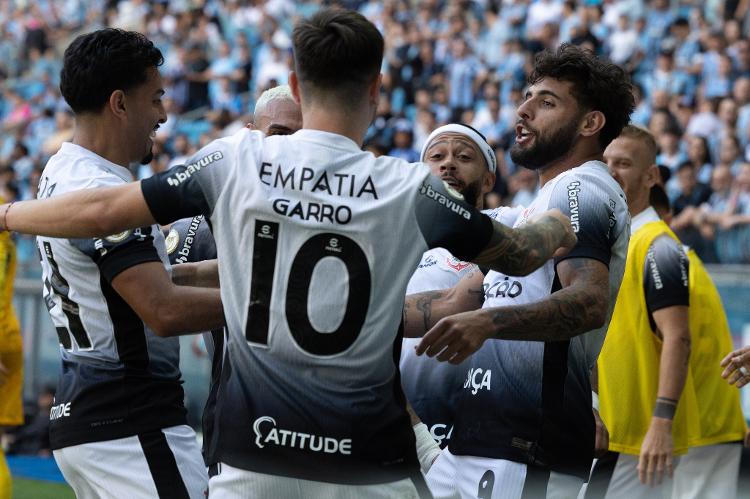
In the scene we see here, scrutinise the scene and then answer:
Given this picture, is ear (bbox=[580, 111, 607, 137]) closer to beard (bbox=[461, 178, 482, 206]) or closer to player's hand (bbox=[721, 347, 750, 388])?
beard (bbox=[461, 178, 482, 206])

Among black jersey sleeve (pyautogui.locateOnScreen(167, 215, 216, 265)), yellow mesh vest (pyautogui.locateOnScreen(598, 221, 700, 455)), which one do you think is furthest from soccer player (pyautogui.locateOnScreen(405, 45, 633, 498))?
yellow mesh vest (pyautogui.locateOnScreen(598, 221, 700, 455))

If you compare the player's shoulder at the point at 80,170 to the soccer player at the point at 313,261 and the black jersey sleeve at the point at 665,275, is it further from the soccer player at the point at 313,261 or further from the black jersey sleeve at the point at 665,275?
the black jersey sleeve at the point at 665,275

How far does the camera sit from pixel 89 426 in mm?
4492

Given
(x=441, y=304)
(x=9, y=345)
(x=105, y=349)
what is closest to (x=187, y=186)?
(x=105, y=349)

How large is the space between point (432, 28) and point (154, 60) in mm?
16194

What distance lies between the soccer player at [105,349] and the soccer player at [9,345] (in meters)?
4.11

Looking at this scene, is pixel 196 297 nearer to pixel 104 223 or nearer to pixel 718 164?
pixel 104 223

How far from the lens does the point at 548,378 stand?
186 inches

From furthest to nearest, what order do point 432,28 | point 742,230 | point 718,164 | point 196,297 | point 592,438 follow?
point 432,28 → point 718,164 → point 742,230 → point 592,438 → point 196,297

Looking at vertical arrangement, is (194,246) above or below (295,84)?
below

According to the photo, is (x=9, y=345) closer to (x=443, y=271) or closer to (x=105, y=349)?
(x=443, y=271)

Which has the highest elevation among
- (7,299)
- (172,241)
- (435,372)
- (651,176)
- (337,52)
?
(337,52)

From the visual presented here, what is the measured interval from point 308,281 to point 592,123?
2.09 metres

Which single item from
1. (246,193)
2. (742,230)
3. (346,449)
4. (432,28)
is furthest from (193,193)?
(432,28)
